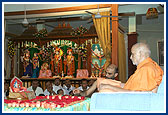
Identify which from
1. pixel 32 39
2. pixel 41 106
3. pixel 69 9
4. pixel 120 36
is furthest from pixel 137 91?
pixel 32 39

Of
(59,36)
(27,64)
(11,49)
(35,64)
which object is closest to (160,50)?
(59,36)

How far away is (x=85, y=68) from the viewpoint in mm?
9477

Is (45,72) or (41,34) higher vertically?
(41,34)

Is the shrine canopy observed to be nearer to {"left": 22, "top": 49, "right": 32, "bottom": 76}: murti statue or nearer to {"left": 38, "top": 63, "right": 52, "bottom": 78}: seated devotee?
{"left": 22, "top": 49, "right": 32, "bottom": 76}: murti statue

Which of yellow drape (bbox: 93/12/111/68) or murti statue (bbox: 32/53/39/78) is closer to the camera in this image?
yellow drape (bbox: 93/12/111/68)

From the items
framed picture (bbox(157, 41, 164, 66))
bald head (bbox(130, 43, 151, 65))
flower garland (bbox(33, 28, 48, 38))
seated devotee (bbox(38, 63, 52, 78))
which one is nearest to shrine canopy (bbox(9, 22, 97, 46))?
flower garland (bbox(33, 28, 48, 38))

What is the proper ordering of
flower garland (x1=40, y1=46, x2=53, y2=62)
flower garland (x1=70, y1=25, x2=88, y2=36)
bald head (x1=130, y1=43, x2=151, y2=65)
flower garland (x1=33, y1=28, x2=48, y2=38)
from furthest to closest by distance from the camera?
flower garland (x1=40, y1=46, x2=53, y2=62), flower garland (x1=33, y1=28, x2=48, y2=38), flower garland (x1=70, y1=25, x2=88, y2=36), bald head (x1=130, y1=43, x2=151, y2=65)

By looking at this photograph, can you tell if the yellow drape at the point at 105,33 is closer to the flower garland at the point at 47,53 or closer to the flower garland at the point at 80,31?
the flower garland at the point at 80,31

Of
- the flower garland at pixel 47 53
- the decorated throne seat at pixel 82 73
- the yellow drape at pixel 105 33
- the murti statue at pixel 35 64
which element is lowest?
the decorated throne seat at pixel 82 73

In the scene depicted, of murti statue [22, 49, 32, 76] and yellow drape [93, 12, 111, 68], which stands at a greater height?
yellow drape [93, 12, 111, 68]

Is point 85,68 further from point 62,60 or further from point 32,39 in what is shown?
point 32,39

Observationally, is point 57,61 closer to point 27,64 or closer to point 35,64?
point 35,64

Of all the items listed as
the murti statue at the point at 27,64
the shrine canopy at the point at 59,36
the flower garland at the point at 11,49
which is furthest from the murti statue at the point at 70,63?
the flower garland at the point at 11,49

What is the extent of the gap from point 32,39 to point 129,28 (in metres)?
3.79
